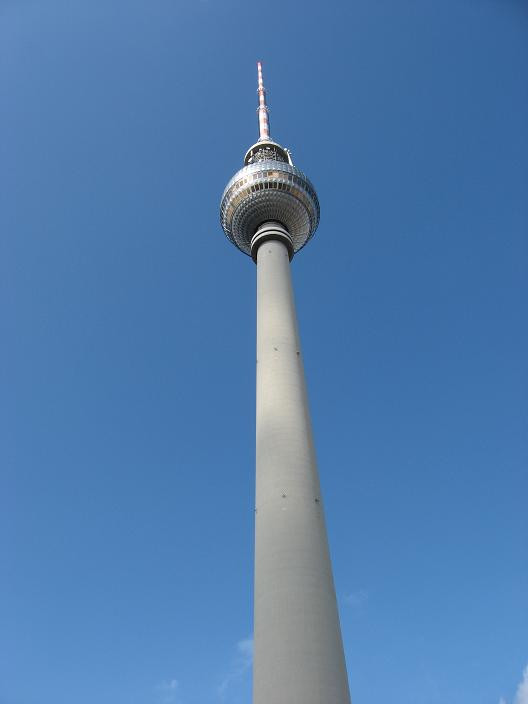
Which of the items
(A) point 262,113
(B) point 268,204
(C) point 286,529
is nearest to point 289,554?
(C) point 286,529

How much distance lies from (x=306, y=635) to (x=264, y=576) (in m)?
3.56

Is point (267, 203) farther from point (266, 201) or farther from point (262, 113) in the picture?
point (262, 113)

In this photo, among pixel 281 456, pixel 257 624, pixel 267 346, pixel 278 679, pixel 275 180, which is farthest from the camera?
pixel 275 180

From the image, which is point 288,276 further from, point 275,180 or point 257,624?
point 257,624

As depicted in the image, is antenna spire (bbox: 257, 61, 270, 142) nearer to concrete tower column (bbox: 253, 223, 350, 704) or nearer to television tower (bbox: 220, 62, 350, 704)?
television tower (bbox: 220, 62, 350, 704)

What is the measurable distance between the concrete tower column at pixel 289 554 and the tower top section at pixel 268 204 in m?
16.0

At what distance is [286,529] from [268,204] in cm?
3257

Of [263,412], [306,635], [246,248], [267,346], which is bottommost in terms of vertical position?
[306,635]

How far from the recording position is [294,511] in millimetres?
31312

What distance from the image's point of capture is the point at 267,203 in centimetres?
5475

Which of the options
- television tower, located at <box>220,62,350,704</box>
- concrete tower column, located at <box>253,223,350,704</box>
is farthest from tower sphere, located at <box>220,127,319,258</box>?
concrete tower column, located at <box>253,223,350,704</box>

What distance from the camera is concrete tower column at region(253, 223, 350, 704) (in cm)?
2583

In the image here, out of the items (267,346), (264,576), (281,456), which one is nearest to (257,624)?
(264,576)

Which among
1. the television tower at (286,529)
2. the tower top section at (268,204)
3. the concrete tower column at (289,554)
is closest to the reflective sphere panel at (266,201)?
the tower top section at (268,204)
